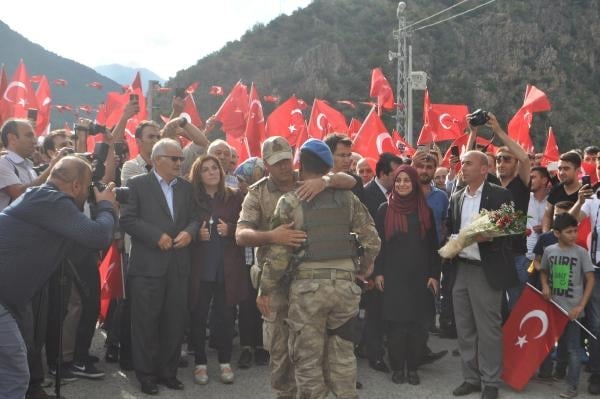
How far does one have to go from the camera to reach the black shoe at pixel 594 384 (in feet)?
16.9

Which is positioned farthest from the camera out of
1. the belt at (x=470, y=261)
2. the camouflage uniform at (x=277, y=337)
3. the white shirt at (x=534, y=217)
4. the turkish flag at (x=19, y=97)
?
the turkish flag at (x=19, y=97)

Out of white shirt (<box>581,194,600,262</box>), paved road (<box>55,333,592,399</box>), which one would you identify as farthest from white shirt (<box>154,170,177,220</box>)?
white shirt (<box>581,194,600,262</box>)

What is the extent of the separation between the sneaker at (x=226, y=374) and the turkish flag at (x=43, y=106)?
6092mm

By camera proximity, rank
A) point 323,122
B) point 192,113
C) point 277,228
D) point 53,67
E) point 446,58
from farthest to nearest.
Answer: point 53,67, point 446,58, point 323,122, point 192,113, point 277,228

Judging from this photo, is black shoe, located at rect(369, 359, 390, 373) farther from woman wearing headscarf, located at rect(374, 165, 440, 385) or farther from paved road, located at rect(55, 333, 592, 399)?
woman wearing headscarf, located at rect(374, 165, 440, 385)

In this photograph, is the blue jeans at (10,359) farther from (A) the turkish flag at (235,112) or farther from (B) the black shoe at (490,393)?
(A) the turkish flag at (235,112)

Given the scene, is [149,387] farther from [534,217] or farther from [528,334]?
[534,217]

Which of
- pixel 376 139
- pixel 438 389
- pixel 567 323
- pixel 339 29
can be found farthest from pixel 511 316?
pixel 339 29

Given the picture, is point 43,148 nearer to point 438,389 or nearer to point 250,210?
point 250,210

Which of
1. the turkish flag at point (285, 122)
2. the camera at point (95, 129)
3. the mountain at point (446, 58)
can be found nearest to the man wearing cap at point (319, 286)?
the camera at point (95, 129)

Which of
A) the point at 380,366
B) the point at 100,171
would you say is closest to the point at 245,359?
the point at 380,366

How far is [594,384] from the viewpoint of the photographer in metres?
5.21

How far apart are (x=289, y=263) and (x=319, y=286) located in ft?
0.82

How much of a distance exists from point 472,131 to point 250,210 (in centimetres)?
255
